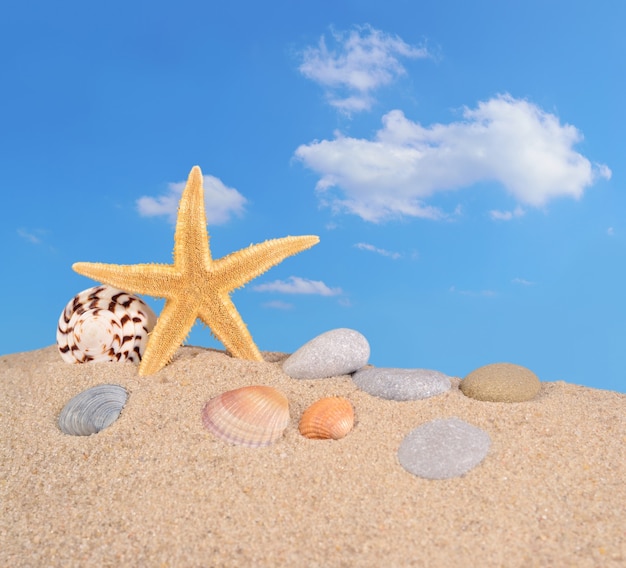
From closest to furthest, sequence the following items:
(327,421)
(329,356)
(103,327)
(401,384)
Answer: (327,421), (401,384), (329,356), (103,327)

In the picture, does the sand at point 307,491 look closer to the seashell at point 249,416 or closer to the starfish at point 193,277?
the seashell at point 249,416

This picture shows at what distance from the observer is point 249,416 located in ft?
13.5

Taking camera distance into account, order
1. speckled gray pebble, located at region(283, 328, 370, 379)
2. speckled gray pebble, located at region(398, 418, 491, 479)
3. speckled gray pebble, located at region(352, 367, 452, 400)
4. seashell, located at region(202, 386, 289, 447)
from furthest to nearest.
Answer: speckled gray pebble, located at region(283, 328, 370, 379) < speckled gray pebble, located at region(352, 367, 452, 400) < seashell, located at region(202, 386, 289, 447) < speckled gray pebble, located at region(398, 418, 491, 479)

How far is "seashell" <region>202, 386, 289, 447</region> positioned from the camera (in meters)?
4.04

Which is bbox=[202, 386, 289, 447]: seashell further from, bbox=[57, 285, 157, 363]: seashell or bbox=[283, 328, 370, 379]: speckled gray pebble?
bbox=[57, 285, 157, 363]: seashell

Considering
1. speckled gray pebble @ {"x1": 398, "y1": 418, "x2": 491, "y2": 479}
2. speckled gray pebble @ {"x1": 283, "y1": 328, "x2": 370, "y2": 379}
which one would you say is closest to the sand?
speckled gray pebble @ {"x1": 398, "y1": 418, "x2": 491, "y2": 479}

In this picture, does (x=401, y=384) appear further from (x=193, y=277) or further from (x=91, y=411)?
(x=91, y=411)

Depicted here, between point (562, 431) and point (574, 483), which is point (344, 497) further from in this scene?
point (562, 431)

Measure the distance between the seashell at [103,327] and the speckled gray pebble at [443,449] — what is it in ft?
8.79

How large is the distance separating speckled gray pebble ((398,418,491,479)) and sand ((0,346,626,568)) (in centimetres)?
7

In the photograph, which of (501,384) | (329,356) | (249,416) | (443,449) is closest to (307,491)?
(249,416)

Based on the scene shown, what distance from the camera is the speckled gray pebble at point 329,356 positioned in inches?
198

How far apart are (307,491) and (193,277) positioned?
241 centimetres

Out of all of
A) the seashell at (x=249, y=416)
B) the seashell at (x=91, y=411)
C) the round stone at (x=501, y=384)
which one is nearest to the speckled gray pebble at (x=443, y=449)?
the round stone at (x=501, y=384)
